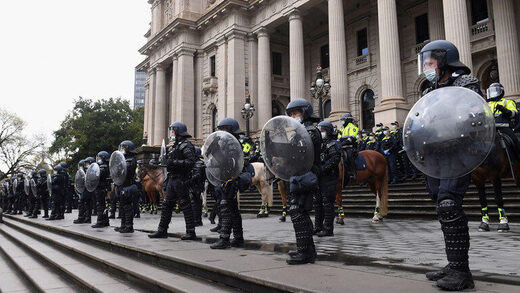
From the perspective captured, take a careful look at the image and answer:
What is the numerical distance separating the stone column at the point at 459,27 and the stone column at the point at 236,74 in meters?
16.3

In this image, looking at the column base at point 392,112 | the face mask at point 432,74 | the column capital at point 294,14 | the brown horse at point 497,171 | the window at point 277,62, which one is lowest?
the brown horse at point 497,171

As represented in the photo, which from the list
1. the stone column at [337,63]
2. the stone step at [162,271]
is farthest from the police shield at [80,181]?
the stone column at [337,63]

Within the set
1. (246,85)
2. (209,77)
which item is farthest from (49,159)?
(246,85)

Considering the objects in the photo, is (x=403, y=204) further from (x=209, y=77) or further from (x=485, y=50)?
(x=209, y=77)

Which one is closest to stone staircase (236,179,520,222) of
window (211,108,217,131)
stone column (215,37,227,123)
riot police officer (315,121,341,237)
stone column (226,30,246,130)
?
riot police officer (315,121,341,237)

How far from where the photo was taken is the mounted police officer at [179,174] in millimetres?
7211

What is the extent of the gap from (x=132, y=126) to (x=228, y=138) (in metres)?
48.6

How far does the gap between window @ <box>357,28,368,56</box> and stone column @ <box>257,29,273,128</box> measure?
6838mm

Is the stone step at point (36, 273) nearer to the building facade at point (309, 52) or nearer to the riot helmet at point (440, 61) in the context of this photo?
the riot helmet at point (440, 61)

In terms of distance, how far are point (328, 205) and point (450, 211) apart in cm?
457

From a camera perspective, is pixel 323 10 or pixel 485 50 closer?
pixel 485 50

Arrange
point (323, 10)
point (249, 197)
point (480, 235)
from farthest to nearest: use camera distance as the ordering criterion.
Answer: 1. point (323, 10)
2. point (249, 197)
3. point (480, 235)

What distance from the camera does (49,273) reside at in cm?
619

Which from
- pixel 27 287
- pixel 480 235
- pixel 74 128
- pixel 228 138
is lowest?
pixel 27 287
